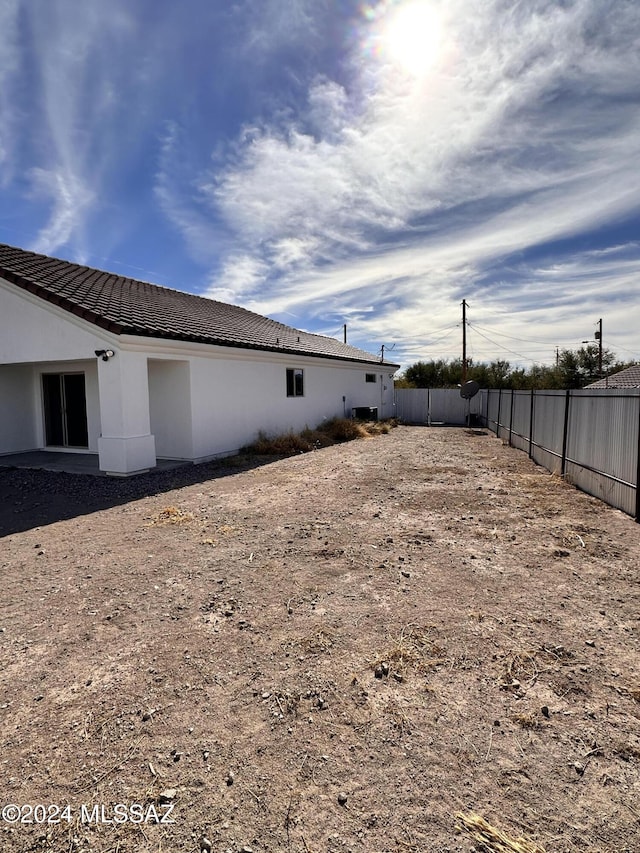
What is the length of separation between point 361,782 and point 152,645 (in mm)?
1782

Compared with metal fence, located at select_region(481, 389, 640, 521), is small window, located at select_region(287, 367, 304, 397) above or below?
above

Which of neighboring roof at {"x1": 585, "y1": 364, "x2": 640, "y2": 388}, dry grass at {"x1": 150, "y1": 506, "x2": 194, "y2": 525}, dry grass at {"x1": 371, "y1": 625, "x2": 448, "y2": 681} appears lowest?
dry grass at {"x1": 150, "y1": 506, "x2": 194, "y2": 525}

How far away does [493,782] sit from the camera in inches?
Result: 77.2

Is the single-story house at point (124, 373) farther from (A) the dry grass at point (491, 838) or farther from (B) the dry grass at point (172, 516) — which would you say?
(A) the dry grass at point (491, 838)

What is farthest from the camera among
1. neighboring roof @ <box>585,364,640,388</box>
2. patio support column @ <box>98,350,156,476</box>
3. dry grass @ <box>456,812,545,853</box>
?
neighboring roof @ <box>585,364,640,388</box>

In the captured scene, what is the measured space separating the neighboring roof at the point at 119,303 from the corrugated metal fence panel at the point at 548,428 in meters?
7.66

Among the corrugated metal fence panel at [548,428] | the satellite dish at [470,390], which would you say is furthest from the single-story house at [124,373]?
the satellite dish at [470,390]

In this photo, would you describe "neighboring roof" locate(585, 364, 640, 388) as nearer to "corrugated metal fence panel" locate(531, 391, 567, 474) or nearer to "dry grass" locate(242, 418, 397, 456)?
"dry grass" locate(242, 418, 397, 456)

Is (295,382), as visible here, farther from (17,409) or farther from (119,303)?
(17,409)

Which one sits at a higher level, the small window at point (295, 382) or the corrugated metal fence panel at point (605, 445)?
the small window at point (295, 382)

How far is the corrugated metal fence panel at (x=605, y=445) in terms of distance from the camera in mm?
6227

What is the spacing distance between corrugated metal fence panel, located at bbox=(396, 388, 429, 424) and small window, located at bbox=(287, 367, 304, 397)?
10.2 meters

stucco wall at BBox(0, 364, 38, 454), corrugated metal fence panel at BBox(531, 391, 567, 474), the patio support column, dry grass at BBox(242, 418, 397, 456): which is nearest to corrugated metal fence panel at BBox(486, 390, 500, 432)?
dry grass at BBox(242, 418, 397, 456)

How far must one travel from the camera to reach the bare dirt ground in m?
1.81
